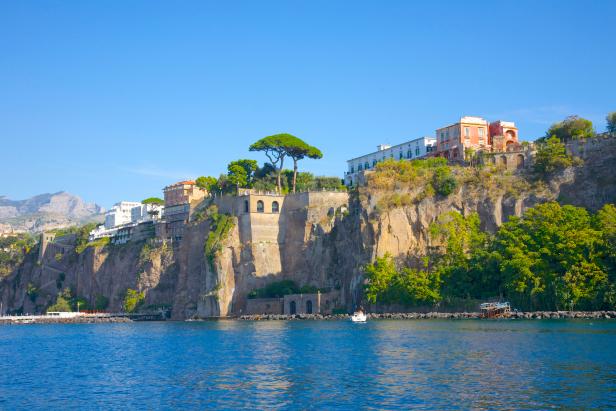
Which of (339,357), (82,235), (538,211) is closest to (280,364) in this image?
(339,357)

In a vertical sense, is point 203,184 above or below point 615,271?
above

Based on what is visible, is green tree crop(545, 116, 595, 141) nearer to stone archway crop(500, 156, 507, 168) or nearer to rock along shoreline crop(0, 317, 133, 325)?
stone archway crop(500, 156, 507, 168)

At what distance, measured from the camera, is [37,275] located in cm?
11912

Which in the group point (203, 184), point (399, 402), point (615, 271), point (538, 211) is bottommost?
point (399, 402)

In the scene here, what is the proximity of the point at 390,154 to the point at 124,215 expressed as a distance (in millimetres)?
59132

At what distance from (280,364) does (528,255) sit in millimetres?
32686

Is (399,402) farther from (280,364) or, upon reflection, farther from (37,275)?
(37,275)

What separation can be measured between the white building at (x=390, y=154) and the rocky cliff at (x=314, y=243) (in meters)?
13.2

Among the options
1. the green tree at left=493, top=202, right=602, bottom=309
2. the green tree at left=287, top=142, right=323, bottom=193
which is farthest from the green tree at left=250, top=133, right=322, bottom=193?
the green tree at left=493, top=202, right=602, bottom=309

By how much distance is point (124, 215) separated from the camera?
144m

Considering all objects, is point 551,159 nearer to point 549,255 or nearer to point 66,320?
point 549,255

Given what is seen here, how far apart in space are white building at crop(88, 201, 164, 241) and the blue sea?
60259mm

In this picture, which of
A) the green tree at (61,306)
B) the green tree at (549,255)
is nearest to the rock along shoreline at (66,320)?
the green tree at (61,306)

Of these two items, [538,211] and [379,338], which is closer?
[379,338]
